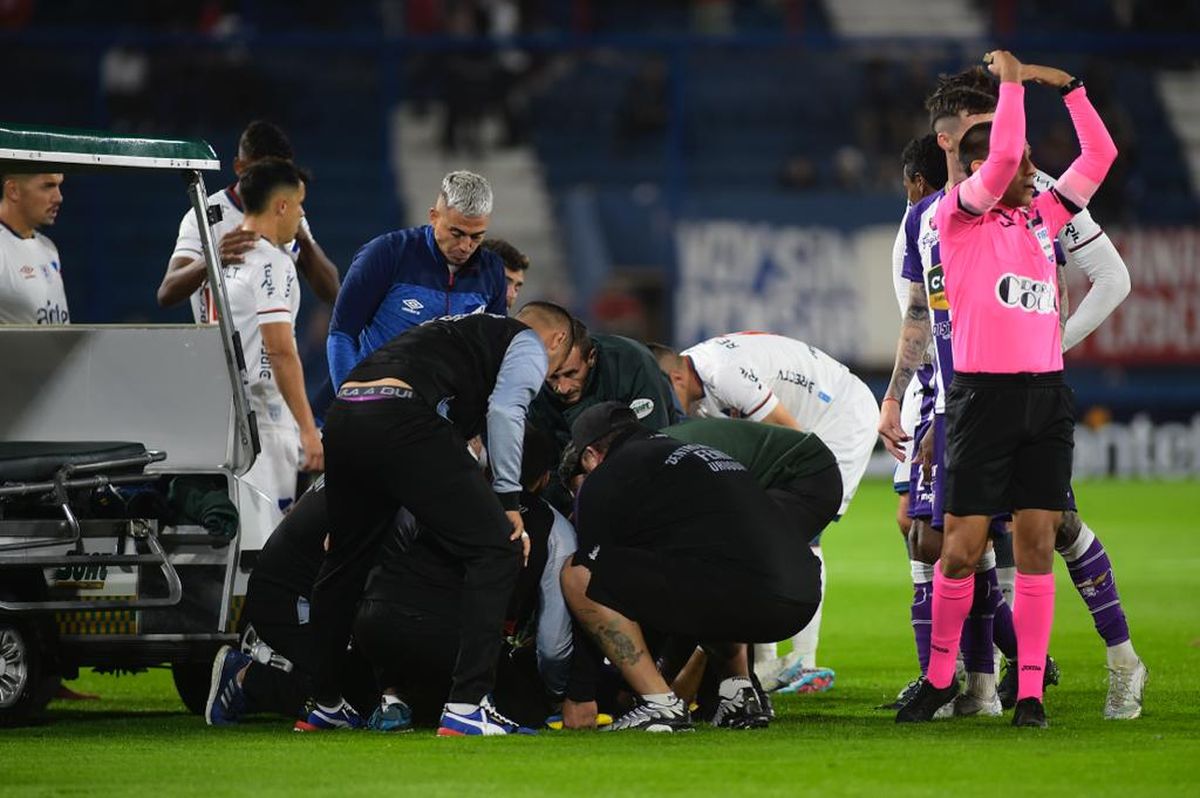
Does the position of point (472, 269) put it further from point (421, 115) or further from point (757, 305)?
point (421, 115)

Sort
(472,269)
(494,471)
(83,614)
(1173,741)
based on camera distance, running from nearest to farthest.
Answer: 1. (1173,741)
2. (494,471)
3. (83,614)
4. (472,269)

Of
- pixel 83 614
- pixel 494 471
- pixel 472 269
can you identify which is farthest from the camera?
pixel 472 269

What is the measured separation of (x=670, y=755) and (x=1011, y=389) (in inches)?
71.4

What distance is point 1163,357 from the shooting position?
26344 mm

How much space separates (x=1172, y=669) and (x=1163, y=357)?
1780cm

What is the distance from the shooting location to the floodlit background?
24.3 m

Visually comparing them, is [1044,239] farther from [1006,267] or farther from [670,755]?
[670,755]

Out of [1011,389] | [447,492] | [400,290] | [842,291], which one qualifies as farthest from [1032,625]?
[842,291]

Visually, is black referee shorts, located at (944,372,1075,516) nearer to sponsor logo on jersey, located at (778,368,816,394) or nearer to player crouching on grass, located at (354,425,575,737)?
player crouching on grass, located at (354,425,575,737)

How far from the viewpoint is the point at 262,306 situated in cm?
948

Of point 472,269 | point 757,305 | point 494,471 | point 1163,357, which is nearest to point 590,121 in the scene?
point 757,305

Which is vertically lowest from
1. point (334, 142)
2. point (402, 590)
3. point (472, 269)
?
point (402, 590)

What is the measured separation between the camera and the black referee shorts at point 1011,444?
23.0 feet

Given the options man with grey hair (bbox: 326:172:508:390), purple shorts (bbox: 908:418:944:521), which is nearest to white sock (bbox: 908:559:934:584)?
purple shorts (bbox: 908:418:944:521)
